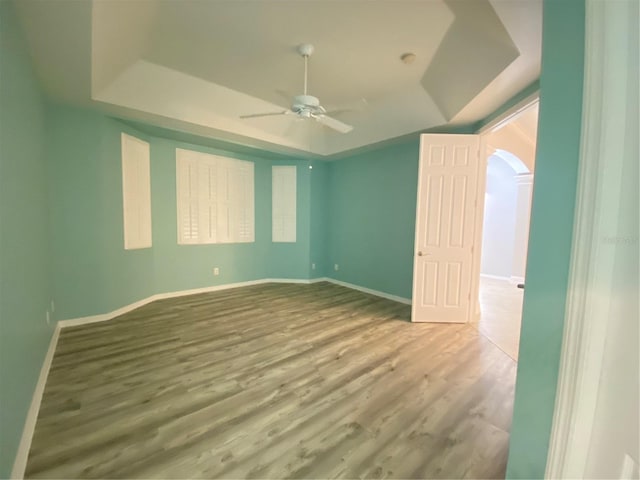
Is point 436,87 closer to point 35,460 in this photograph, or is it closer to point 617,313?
point 617,313

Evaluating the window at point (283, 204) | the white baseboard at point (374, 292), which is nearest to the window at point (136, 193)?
the window at point (283, 204)

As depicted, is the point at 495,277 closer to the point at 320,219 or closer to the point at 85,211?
the point at 320,219

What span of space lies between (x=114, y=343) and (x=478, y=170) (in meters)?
4.74

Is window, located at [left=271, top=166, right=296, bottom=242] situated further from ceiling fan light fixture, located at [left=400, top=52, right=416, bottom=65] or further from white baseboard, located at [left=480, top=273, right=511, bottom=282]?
white baseboard, located at [left=480, top=273, right=511, bottom=282]

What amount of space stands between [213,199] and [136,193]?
123cm

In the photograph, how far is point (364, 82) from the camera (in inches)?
136

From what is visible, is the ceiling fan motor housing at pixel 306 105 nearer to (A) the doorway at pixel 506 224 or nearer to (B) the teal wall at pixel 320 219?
(A) the doorway at pixel 506 224

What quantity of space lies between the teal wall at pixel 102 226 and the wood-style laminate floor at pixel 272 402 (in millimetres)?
539

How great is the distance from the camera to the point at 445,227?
3.57m

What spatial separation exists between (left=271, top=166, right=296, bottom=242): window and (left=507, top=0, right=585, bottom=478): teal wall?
4.74m

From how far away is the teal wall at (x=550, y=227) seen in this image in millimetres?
973

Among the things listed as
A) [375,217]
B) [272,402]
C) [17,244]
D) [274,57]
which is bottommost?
[272,402]

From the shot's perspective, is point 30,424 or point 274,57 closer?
point 30,424

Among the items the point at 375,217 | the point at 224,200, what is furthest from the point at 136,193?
the point at 375,217
